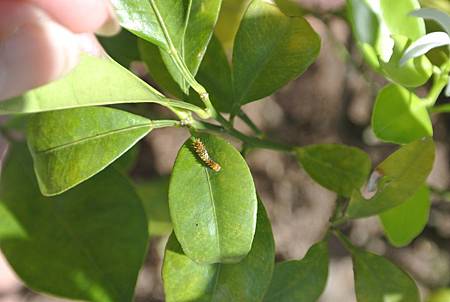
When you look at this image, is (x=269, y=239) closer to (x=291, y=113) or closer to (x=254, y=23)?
(x=254, y=23)

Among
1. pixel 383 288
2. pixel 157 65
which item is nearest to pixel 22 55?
Answer: pixel 157 65

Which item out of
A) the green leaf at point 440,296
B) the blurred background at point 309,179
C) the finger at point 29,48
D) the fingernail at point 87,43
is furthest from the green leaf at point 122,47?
the green leaf at point 440,296

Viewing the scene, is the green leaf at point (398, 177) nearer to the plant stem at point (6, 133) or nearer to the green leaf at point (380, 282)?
the green leaf at point (380, 282)

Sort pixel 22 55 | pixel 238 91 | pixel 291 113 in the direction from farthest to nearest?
pixel 291 113 → pixel 238 91 → pixel 22 55

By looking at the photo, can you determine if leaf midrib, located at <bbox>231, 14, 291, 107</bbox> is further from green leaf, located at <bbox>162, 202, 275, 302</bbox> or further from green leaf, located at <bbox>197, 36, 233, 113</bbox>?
green leaf, located at <bbox>162, 202, 275, 302</bbox>

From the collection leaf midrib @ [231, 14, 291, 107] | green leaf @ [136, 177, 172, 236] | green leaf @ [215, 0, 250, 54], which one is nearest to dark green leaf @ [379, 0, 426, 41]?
leaf midrib @ [231, 14, 291, 107]
